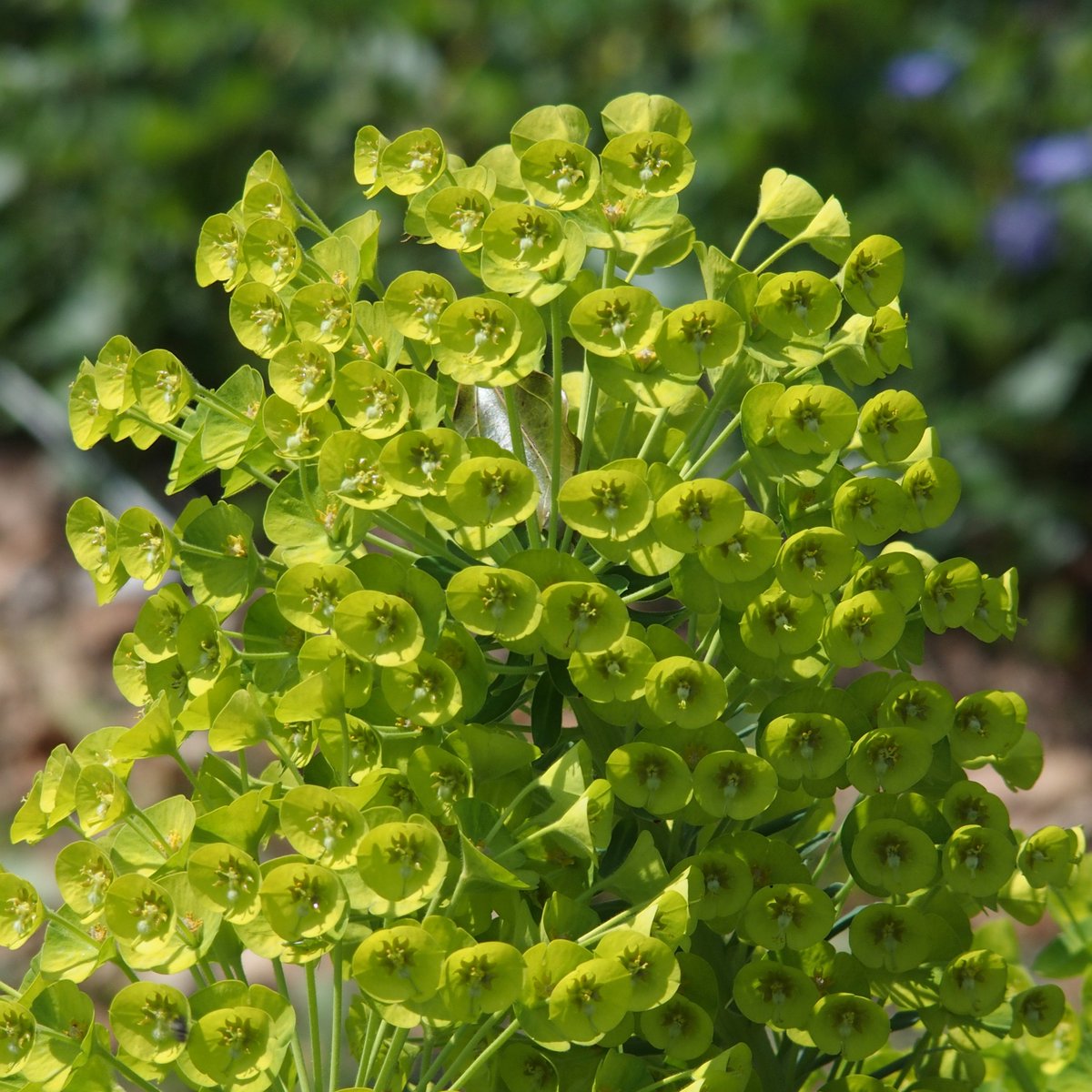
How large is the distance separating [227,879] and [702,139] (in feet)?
8.38

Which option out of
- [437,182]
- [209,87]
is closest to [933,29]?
[209,87]

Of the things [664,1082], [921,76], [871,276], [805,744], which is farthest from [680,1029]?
[921,76]

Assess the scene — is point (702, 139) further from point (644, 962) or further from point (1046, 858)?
point (644, 962)

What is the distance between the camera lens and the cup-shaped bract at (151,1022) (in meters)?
0.60

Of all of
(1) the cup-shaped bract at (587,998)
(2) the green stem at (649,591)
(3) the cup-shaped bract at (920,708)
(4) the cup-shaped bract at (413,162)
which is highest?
(4) the cup-shaped bract at (413,162)

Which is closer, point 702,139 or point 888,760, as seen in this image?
point 888,760

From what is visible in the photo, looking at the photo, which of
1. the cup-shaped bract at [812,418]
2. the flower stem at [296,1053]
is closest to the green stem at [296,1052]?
the flower stem at [296,1053]

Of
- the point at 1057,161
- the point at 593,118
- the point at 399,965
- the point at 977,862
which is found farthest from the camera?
the point at 593,118

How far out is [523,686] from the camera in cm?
71

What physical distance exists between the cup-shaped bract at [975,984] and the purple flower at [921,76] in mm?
2562

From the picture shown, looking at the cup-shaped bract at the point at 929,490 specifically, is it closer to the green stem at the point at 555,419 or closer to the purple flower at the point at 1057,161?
the green stem at the point at 555,419

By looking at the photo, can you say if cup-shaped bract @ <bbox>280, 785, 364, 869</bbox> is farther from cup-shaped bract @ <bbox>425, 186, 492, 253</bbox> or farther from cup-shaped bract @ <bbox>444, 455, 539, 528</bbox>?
cup-shaped bract @ <bbox>425, 186, 492, 253</bbox>

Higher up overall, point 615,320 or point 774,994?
point 615,320

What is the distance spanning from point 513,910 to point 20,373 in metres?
2.94
